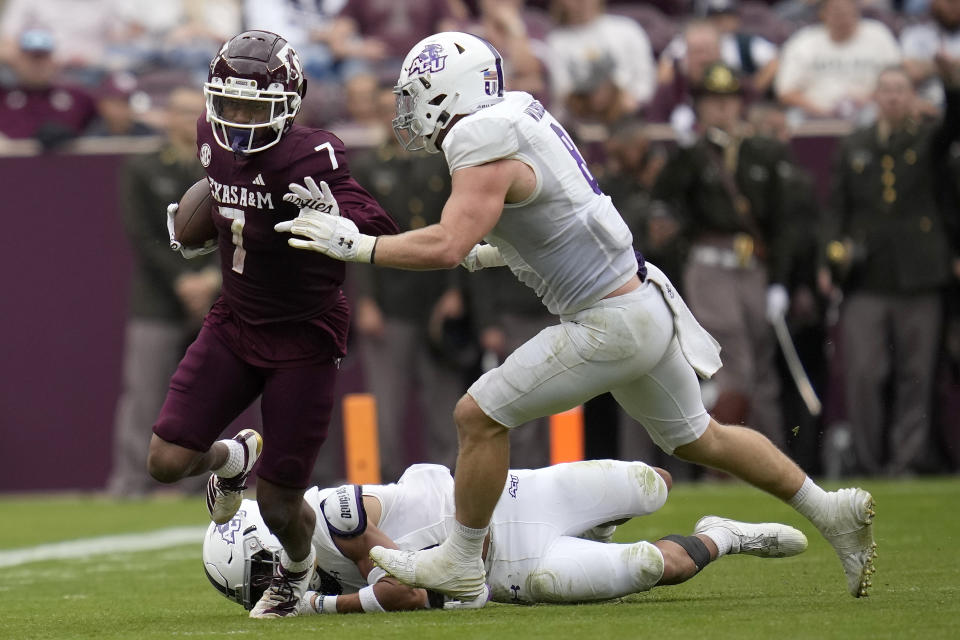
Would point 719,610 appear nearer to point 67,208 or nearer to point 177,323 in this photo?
point 177,323

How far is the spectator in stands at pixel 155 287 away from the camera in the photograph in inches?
422

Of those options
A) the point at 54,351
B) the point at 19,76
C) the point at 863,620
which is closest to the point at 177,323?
the point at 54,351

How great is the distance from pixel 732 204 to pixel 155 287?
389 centimetres

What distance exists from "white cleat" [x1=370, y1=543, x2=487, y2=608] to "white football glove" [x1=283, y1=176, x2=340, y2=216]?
1.11 m

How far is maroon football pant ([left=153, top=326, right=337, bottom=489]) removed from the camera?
5418 mm

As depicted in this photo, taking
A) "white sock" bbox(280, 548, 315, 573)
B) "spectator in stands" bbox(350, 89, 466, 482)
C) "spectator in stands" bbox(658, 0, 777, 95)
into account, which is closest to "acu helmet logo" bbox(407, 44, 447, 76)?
"white sock" bbox(280, 548, 315, 573)

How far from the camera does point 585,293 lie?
5.29 m

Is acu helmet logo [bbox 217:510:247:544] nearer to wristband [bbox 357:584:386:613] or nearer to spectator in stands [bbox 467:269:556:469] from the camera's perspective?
wristband [bbox 357:584:386:613]

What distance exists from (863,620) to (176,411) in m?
2.33

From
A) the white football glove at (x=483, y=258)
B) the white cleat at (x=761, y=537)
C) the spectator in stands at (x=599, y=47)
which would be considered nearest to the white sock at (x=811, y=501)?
the white cleat at (x=761, y=537)

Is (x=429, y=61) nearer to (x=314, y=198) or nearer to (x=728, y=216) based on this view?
(x=314, y=198)

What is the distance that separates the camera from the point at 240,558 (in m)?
5.54

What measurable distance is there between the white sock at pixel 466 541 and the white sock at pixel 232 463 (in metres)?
0.81

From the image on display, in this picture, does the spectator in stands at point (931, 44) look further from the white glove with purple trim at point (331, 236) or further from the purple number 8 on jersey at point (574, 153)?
the white glove with purple trim at point (331, 236)
